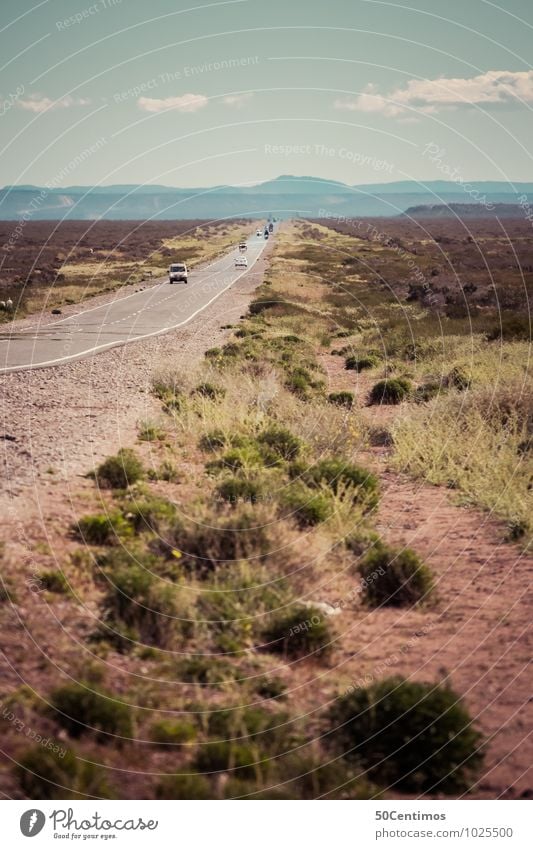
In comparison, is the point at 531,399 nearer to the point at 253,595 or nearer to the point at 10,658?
the point at 253,595

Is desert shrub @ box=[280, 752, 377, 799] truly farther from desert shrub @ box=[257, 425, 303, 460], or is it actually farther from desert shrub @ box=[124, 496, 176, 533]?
desert shrub @ box=[257, 425, 303, 460]

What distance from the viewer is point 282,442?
12516mm

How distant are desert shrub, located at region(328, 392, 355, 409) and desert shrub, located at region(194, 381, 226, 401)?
2.69 metres

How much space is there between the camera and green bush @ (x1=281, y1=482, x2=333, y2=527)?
917 centimetres

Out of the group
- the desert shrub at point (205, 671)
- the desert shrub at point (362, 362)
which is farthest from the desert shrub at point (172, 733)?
the desert shrub at point (362, 362)

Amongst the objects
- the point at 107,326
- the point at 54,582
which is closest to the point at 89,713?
the point at 54,582

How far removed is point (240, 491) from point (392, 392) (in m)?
9.30

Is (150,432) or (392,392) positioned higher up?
(150,432)

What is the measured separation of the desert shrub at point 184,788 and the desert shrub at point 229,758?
0.12 meters

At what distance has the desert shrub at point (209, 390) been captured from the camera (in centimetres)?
1561

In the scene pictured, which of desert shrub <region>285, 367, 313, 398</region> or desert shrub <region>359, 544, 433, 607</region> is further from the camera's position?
desert shrub <region>285, 367, 313, 398</region>

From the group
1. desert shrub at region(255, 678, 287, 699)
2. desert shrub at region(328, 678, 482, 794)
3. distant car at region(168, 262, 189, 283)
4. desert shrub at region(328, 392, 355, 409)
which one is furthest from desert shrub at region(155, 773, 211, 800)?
distant car at region(168, 262, 189, 283)

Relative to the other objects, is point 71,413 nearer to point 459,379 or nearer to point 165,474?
point 165,474

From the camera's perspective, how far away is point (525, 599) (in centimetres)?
799
